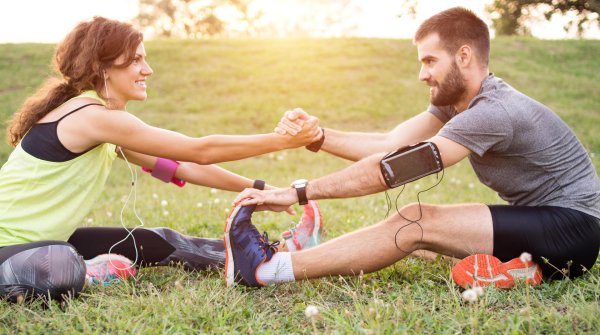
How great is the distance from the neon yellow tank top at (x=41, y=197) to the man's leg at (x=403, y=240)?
4.84ft

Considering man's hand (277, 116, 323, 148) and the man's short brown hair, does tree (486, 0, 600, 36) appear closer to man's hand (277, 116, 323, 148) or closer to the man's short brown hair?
the man's short brown hair

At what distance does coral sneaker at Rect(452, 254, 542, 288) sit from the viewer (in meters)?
Answer: 3.48

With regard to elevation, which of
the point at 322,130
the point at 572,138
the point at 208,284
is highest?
the point at 572,138

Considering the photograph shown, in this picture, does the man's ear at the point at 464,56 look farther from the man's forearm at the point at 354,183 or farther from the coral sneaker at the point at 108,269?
the coral sneaker at the point at 108,269

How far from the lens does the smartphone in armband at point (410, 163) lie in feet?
11.6

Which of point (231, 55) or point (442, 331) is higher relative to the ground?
point (442, 331)

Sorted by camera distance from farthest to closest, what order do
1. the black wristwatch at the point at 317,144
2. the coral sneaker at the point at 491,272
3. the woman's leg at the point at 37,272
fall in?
the black wristwatch at the point at 317,144 → the coral sneaker at the point at 491,272 → the woman's leg at the point at 37,272

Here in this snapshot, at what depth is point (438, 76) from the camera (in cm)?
409

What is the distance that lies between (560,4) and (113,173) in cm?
852

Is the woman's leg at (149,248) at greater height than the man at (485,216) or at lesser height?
lesser

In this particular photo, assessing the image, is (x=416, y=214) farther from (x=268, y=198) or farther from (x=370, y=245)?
(x=268, y=198)

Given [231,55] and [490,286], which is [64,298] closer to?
[490,286]

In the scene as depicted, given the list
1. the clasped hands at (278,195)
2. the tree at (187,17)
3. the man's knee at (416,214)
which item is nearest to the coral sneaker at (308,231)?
the clasped hands at (278,195)

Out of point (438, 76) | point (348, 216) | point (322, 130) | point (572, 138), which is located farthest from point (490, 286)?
point (348, 216)
